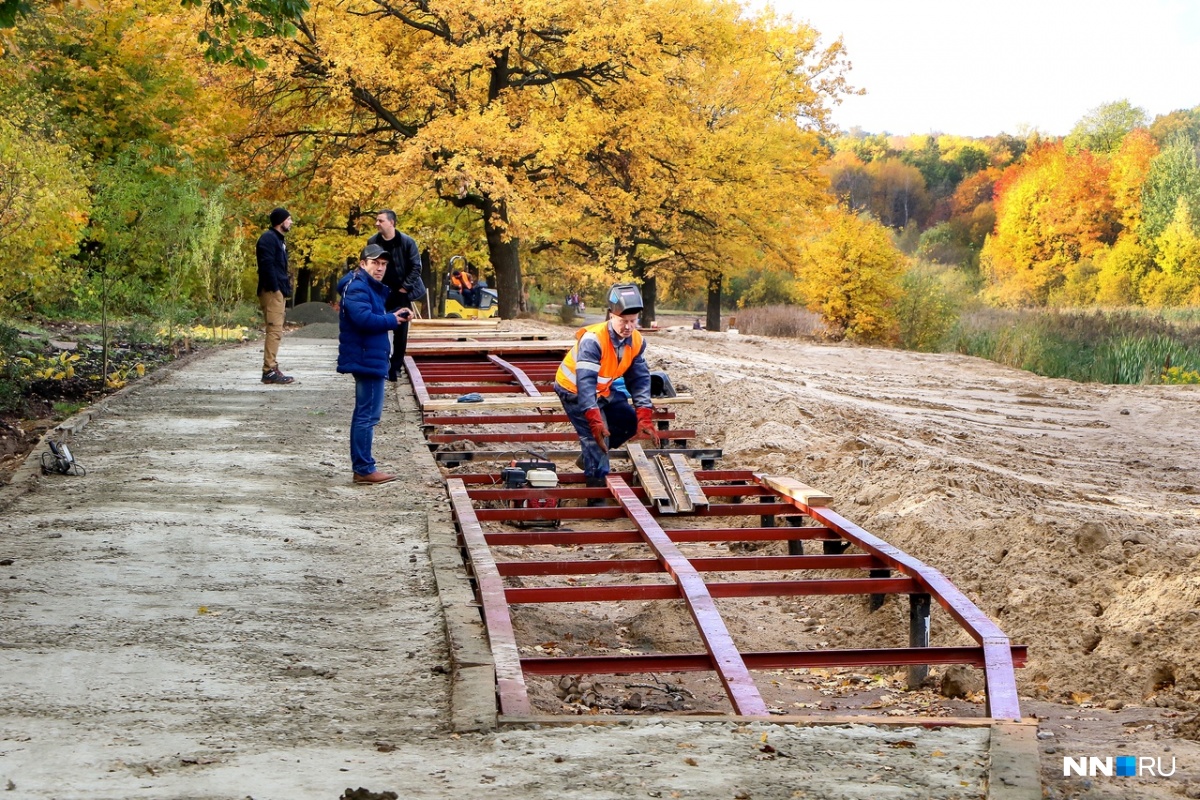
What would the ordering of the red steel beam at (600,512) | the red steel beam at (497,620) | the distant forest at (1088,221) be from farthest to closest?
the distant forest at (1088,221) → the red steel beam at (600,512) → the red steel beam at (497,620)

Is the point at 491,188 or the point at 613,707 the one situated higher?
the point at 491,188

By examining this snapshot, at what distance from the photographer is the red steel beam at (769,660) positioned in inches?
210

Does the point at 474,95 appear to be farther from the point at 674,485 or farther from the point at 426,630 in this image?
the point at 426,630

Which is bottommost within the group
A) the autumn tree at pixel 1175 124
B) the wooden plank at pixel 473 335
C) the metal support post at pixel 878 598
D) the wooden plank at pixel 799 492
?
the metal support post at pixel 878 598

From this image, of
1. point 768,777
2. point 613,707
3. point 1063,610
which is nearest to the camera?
point 768,777

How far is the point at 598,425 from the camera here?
9141 mm

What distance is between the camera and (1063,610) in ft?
22.6

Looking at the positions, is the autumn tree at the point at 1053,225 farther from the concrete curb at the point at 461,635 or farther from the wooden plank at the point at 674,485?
the concrete curb at the point at 461,635

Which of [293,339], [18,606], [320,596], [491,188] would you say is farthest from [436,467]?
[293,339]

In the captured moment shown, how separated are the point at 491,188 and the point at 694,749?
21.0m

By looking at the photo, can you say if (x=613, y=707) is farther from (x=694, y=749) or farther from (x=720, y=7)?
(x=720, y=7)

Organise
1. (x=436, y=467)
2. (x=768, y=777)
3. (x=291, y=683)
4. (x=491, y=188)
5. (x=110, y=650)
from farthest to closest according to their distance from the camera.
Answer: (x=491, y=188), (x=436, y=467), (x=110, y=650), (x=291, y=683), (x=768, y=777)

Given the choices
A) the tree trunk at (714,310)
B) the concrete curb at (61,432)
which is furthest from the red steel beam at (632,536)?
the tree trunk at (714,310)
